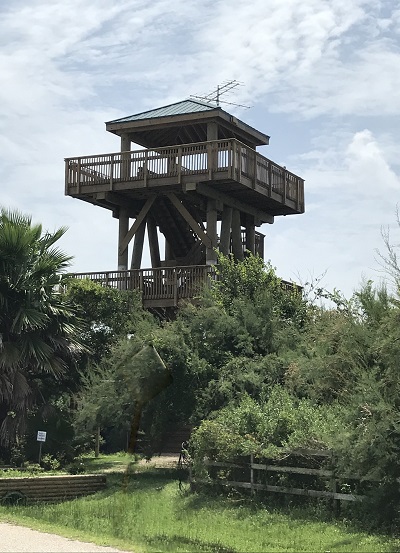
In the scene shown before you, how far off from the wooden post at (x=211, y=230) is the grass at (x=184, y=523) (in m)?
10.5

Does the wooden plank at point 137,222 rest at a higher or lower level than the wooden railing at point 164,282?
higher

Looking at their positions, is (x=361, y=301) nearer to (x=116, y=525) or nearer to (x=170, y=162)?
(x=116, y=525)

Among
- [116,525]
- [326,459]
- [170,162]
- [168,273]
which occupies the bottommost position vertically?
[116,525]

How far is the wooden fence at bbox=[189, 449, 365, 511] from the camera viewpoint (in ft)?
53.9

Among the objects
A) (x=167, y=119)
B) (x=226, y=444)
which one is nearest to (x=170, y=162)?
(x=167, y=119)

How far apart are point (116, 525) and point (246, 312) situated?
350 inches

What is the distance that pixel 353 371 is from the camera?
57.6 feet

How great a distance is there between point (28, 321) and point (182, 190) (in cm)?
875

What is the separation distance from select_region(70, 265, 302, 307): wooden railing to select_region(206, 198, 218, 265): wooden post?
0.66 metres

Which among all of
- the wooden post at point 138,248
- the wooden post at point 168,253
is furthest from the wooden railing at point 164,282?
the wooden post at point 168,253

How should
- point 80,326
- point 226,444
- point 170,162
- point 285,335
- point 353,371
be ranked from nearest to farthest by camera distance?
point 353,371 → point 226,444 → point 285,335 → point 80,326 → point 170,162

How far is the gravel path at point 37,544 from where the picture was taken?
40.7ft

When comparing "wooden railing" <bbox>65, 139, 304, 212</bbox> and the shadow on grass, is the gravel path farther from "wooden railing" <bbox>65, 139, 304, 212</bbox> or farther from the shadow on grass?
"wooden railing" <bbox>65, 139, 304, 212</bbox>

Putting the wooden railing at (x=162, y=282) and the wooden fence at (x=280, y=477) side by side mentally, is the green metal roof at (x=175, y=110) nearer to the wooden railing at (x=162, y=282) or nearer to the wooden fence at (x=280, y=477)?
the wooden railing at (x=162, y=282)
